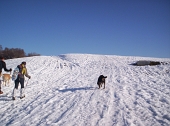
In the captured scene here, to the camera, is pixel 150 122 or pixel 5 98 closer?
pixel 150 122

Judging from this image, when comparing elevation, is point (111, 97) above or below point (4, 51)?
below

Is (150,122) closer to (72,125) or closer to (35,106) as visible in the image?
(72,125)

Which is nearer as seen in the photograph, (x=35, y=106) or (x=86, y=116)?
(x=86, y=116)

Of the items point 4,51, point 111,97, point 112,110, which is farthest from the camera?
point 4,51

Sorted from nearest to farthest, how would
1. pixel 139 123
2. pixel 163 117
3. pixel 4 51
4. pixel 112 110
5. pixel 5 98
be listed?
pixel 139 123, pixel 163 117, pixel 112 110, pixel 5 98, pixel 4 51

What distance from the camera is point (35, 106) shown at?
7.55m

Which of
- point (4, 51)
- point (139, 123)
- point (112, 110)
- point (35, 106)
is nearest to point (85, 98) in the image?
point (112, 110)

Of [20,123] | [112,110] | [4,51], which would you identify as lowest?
[20,123]

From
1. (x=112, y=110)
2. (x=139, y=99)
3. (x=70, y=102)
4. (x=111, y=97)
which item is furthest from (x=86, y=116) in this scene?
(x=139, y=99)

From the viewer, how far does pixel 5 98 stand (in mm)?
8852

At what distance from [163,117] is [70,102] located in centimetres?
446

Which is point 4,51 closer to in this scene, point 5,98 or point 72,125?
point 5,98

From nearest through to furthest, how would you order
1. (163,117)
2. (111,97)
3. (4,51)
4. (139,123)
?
1. (139,123)
2. (163,117)
3. (111,97)
4. (4,51)

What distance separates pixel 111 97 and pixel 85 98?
149 centimetres
